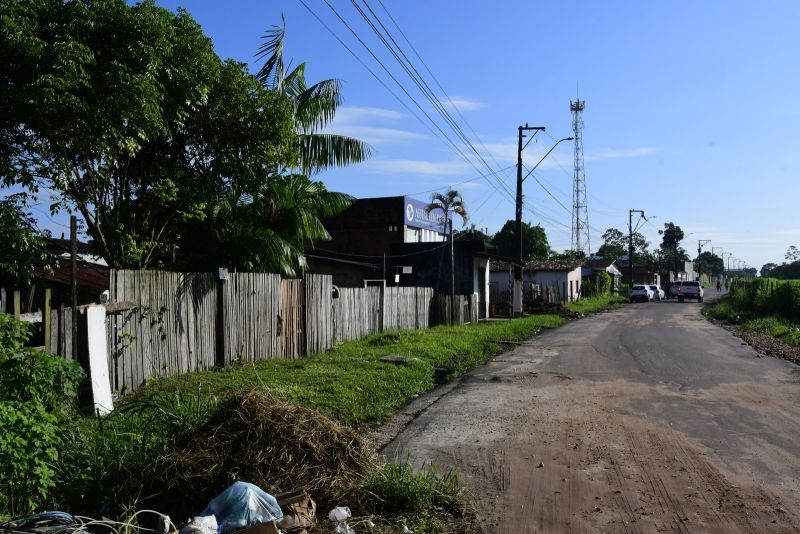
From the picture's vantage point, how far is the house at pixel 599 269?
69.1 metres

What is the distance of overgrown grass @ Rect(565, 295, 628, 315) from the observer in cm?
4281

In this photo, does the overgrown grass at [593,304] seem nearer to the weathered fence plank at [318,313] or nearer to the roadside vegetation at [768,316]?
the roadside vegetation at [768,316]

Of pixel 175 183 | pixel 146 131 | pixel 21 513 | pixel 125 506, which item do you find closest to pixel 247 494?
pixel 125 506

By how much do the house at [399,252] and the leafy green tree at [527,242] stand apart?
16.8 m

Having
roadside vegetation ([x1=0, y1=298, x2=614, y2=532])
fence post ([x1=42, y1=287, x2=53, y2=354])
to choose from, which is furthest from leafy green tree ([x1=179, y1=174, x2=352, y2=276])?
roadside vegetation ([x1=0, y1=298, x2=614, y2=532])

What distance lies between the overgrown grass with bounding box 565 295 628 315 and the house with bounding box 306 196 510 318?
9313 millimetres

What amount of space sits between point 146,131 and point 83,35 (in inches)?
61.7

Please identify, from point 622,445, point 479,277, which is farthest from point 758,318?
point 622,445

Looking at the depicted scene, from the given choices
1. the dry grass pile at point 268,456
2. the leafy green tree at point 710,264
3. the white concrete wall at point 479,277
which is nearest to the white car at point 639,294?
the white concrete wall at point 479,277

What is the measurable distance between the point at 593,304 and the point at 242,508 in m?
47.2

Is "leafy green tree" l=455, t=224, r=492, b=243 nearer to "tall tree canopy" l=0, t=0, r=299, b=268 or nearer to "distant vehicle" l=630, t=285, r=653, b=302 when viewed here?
"distant vehicle" l=630, t=285, r=653, b=302

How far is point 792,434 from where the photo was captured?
837 centimetres

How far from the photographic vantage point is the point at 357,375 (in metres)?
12.1

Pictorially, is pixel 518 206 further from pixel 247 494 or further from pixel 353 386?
pixel 247 494
